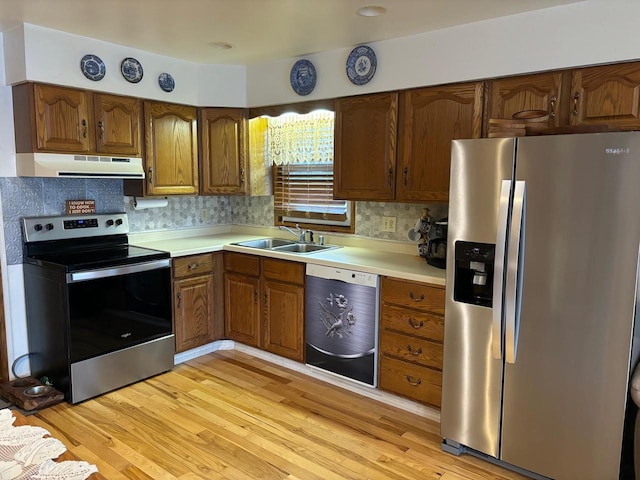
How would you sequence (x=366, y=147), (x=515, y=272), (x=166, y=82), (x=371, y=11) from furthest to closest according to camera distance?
1. (x=166, y=82)
2. (x=366, y=147)
3. (x=371, y=11)
4. (x=515, y=272)

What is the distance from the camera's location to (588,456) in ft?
6.89

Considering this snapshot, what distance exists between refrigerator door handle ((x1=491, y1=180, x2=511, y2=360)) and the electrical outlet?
135cm

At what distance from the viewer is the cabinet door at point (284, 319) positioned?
3.42 meters

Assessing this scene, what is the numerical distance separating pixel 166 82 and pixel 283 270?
1.71 meters

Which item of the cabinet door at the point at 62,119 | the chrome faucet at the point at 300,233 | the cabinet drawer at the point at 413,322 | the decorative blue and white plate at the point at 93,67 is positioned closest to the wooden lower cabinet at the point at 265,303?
the chrome faucet at the point at 300,233

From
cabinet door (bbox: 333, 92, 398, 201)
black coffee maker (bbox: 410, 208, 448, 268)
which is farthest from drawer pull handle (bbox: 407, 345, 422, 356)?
cabinet door (bbox: 333, 92, 398, 201)

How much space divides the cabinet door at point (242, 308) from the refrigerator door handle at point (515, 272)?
198 centimetres

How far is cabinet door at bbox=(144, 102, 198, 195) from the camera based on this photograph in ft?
11.8

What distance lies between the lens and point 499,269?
2199 mm

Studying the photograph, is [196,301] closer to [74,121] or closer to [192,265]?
[192,265]

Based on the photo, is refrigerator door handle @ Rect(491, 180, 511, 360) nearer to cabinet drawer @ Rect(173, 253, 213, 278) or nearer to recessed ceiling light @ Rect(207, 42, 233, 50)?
recessed ceiling light @ Rect(207, 42, 233, 50)

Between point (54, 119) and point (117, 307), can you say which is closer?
point (54, 119)

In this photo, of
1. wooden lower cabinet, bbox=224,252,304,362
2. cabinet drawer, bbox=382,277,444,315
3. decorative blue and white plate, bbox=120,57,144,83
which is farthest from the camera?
wooden lower cabinet, bbox=224,252,304,362

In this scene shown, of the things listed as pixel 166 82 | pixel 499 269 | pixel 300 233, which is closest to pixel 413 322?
pixel 499 269
